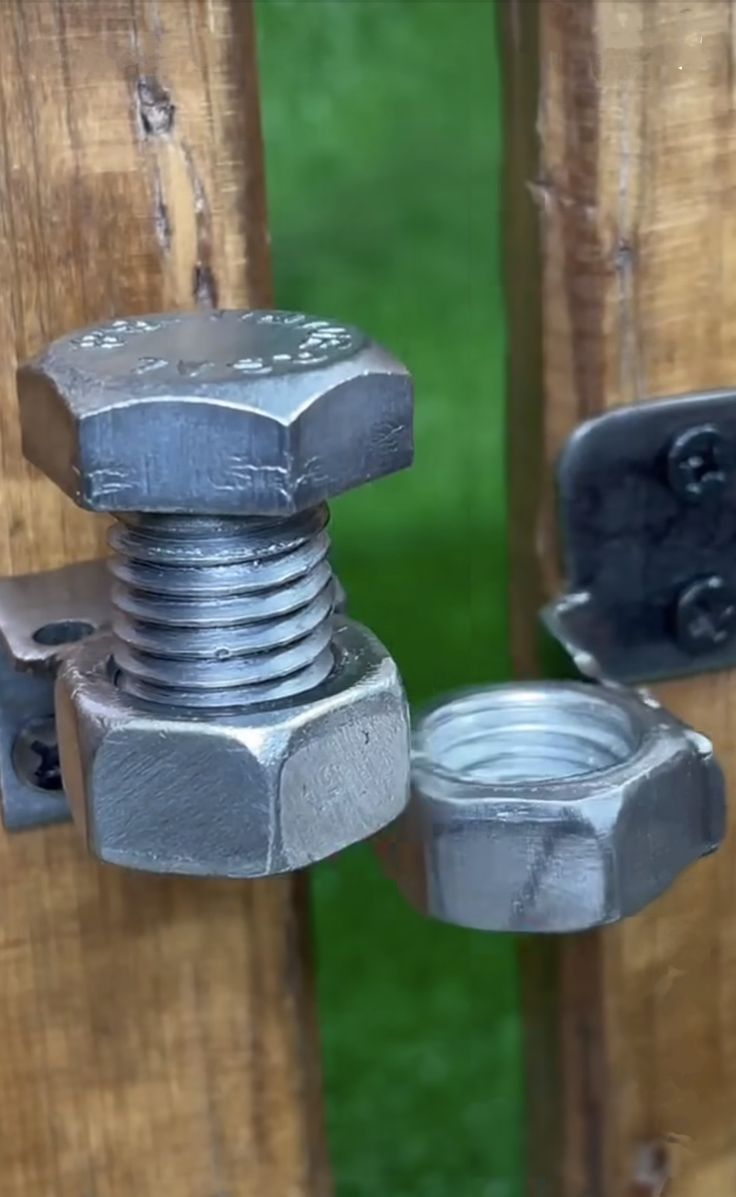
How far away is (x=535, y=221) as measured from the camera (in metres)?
0.67

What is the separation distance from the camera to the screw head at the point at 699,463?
26.9 inches

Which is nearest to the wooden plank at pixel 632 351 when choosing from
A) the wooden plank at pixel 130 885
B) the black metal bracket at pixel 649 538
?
the black metal bracket at pixel 649 538

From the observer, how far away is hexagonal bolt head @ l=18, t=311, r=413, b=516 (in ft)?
1.49

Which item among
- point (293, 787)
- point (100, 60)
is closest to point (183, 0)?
point (100, 60)

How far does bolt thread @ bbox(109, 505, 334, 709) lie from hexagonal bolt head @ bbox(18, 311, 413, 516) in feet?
0.07

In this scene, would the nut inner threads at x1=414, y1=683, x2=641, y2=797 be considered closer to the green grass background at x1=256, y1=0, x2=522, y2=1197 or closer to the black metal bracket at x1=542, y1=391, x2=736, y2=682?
the black metal bracket at x1=542, y1=391, x2=736, y2=682

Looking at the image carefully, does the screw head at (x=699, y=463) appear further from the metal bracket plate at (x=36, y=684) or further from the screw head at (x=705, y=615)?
the metal bracket plate at (x=36, y=684)

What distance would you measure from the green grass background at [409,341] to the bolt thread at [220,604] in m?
0.41

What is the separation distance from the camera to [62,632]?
1.97 feet

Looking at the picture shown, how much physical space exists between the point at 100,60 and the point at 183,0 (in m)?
0.04

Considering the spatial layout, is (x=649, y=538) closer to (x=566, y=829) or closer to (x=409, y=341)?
(x=566, y=829)

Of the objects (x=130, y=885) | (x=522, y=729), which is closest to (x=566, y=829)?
(x=522, y=729)

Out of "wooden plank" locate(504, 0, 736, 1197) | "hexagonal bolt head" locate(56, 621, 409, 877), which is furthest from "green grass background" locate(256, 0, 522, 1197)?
"hexagonal bolt head" locate(56, 621, 409, 877)

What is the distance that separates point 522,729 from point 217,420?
9.5 inches
